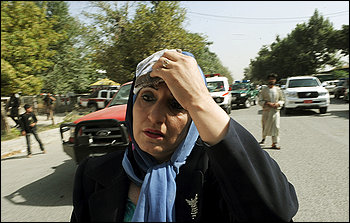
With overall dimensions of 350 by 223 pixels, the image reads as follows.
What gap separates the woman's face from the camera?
88 cm

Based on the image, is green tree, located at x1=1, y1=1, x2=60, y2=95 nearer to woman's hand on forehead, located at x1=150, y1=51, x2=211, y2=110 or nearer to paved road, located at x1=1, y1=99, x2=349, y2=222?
paved road, located at x1=1, y1=99, x2=349, y2=222

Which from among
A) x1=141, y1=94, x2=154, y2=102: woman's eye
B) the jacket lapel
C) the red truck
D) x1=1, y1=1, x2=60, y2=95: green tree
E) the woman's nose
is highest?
x1=1, y1=1, x2=60, y2=95: green tree

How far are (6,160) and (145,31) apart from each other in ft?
28.2

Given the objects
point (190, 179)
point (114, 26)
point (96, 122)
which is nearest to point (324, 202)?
point (190, 179)

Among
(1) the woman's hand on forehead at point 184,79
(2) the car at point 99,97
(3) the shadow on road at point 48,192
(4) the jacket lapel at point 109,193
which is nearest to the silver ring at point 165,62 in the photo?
(1) the woman's hand on forehead at point 184,79

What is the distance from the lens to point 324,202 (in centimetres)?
231

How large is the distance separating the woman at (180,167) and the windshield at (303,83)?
12721mm

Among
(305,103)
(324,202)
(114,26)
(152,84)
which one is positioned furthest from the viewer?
(305,103)

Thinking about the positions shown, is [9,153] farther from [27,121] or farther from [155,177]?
[155,177]

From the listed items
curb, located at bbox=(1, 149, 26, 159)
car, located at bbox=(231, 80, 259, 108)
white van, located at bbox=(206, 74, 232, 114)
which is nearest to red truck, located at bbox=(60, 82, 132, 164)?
car, located at bbox=(231, 80, 259, 108)

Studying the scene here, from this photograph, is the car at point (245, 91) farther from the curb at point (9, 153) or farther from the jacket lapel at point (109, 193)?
the curb at point (9, 153)

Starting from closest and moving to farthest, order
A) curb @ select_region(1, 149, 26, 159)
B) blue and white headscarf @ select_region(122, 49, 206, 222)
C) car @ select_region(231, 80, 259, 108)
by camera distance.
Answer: blue and white headscarf @ select_region(122, 49, 206, 222) → car @ select_region(231, 80, 259, 108) → curb @ select_region(1, 149, 26, 159)

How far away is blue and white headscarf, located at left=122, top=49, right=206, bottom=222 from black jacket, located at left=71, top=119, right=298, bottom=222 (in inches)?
1.2

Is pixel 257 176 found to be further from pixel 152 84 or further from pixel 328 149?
pixel 328 149
